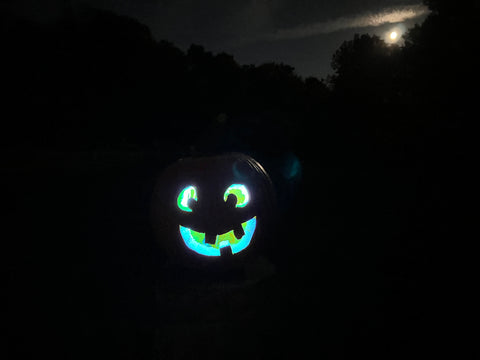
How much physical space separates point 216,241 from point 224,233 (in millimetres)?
198

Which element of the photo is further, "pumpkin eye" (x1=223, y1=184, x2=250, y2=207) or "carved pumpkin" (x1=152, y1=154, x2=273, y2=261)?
"pumpkin eye" (x1=223, y1=184, x2=250, y2=207)

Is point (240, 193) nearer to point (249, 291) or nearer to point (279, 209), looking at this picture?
point (249, 291)

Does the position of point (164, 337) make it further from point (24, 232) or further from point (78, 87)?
point (78, 87)

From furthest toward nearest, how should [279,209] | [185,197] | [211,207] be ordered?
[279,209] → [185,197] → [211,207]

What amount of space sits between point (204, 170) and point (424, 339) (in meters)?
2.11

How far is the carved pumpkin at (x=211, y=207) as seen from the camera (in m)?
2.57

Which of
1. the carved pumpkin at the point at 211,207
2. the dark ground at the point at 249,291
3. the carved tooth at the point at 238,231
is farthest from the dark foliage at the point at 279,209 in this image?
the carved tooth at the point at 238,231

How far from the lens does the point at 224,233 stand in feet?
8.47

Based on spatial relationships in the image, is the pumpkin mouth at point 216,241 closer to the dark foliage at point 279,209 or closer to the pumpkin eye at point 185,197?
the pumpkin eye at point 185,197

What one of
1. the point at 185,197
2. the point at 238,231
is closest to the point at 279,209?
the point at 238,231

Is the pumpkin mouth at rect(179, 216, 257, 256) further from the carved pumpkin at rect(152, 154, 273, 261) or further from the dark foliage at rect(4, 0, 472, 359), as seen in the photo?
→ the dark foliage at rect(4, 0, 472, 359)

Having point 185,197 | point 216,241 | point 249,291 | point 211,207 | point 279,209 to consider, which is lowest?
point 249,291

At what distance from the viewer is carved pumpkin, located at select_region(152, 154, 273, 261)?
2568mm

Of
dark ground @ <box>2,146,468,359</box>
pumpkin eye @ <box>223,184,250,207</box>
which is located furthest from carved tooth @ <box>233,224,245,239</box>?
dark ground @ <box>2,146,468,359</box>
